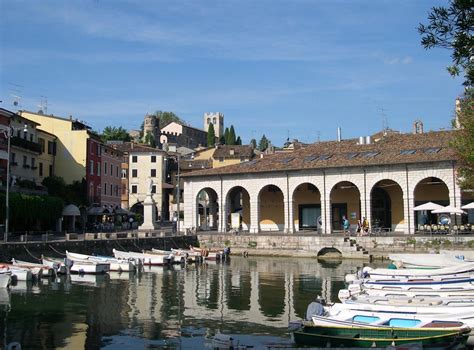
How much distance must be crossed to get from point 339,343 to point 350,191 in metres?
39.1

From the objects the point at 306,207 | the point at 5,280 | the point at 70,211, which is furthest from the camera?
the point at 306,207

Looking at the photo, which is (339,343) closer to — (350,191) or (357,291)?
(357,291)

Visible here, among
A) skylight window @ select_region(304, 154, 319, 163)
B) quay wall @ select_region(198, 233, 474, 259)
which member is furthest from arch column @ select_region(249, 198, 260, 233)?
skylight window @ select_region(304, 154, 319, 163)

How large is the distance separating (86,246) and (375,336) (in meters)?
28.5

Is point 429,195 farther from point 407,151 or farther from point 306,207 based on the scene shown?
point 306,207

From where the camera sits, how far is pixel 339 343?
1472 cm

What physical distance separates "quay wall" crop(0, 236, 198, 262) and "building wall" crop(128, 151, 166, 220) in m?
40.3

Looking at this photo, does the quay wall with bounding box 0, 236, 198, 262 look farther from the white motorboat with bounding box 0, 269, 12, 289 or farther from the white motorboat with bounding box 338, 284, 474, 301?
the white motorboat with bounding box 338, 284, 474, 301

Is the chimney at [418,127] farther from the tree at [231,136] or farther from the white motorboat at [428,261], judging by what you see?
the tree at [231,136]

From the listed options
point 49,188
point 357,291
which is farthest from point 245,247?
point 357,291

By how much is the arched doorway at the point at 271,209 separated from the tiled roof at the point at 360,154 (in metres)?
3.19

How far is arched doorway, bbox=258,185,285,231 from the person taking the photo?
5644 cm

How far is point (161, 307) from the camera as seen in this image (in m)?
22.9

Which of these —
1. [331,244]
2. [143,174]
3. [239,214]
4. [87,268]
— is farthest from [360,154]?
[143,174]
